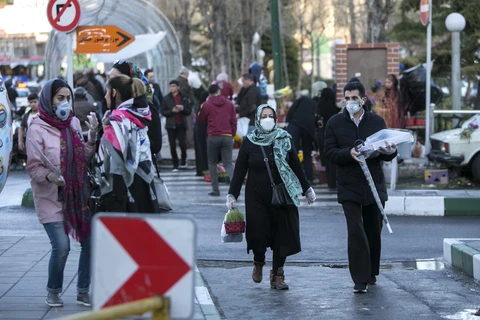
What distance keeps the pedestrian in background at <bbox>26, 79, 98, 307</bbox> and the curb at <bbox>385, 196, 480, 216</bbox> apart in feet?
23.3

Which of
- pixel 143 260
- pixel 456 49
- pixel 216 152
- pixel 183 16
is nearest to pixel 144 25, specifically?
pixel 456 49

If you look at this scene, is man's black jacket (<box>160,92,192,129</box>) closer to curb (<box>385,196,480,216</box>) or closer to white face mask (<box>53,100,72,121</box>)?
curb (<box>385,196,480,216</box>)

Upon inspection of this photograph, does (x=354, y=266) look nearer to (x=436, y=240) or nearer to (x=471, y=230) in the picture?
(x=436, y=240)

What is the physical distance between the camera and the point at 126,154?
23.0 ft

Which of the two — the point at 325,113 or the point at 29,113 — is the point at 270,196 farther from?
the point at 29,113

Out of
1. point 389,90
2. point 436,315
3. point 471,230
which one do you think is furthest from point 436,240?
point 389,90

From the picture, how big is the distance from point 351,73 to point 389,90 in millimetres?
2440

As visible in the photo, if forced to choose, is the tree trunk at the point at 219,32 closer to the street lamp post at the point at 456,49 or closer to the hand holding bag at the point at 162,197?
the street lamp post at the point at 456,49

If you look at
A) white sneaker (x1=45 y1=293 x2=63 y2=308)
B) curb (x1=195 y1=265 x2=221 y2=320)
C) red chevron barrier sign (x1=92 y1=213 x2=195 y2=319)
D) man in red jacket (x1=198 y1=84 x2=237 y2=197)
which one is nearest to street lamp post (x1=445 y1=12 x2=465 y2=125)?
man in red jacket (x1=198 y1=84 x2=237 y2=197)

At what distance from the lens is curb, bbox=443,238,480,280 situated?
899 cm

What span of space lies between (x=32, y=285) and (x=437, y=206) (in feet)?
23.5

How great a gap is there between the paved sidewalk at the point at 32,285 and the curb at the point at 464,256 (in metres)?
2.51

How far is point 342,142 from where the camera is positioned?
8656 millimetres

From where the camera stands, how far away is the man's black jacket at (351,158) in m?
8.50
